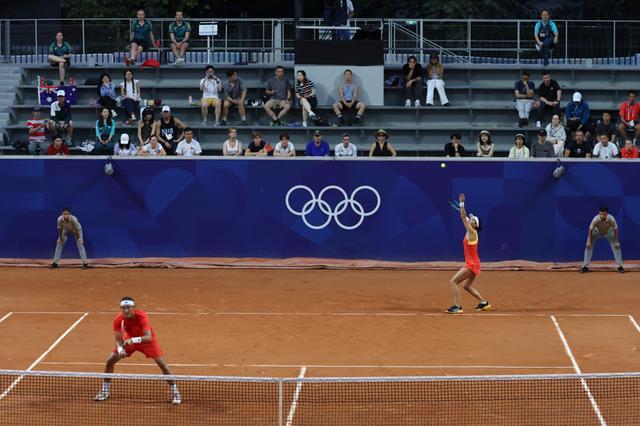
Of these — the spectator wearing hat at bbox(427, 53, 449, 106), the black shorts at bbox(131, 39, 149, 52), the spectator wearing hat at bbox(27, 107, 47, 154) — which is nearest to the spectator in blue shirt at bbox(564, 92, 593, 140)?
Result: the spectator wearing hat at bbox(427, 53, 449, 106)

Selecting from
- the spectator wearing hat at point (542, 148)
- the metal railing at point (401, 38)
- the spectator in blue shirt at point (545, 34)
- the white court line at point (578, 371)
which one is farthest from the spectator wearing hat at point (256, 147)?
the white court line at point (578, 371)

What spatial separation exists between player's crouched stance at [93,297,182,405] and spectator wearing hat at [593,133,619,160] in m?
17.2

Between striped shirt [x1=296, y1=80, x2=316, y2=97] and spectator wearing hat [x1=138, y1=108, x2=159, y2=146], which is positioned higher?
striped shirt [x1=296, y1=80, x2=316, y2=97]

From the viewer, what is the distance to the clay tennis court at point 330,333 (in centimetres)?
1898

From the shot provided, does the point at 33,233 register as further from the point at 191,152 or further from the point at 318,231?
the point at 318,231

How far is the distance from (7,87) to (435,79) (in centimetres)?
1291

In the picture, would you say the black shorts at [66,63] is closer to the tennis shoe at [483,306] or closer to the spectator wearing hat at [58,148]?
the spectator wearing hat at [58,148]

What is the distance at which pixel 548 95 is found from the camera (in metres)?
36.3

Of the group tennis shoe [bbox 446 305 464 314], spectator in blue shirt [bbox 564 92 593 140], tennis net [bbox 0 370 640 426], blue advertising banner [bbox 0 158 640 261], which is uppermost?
spectator in blue shirt [bbox 564 92 593 140]

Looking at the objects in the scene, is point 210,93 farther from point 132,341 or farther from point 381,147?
point 132,341

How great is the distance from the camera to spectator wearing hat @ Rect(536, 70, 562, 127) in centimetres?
3616

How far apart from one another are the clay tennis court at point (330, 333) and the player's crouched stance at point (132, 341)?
1.49 ft

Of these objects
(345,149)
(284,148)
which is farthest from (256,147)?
(345,149)

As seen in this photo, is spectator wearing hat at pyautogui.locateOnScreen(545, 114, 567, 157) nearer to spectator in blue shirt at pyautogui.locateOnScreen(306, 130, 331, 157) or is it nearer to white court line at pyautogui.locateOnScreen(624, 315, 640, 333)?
spectator in blue shirt at pyautogui.locateOnScreen(306, 130, 331, 157)
